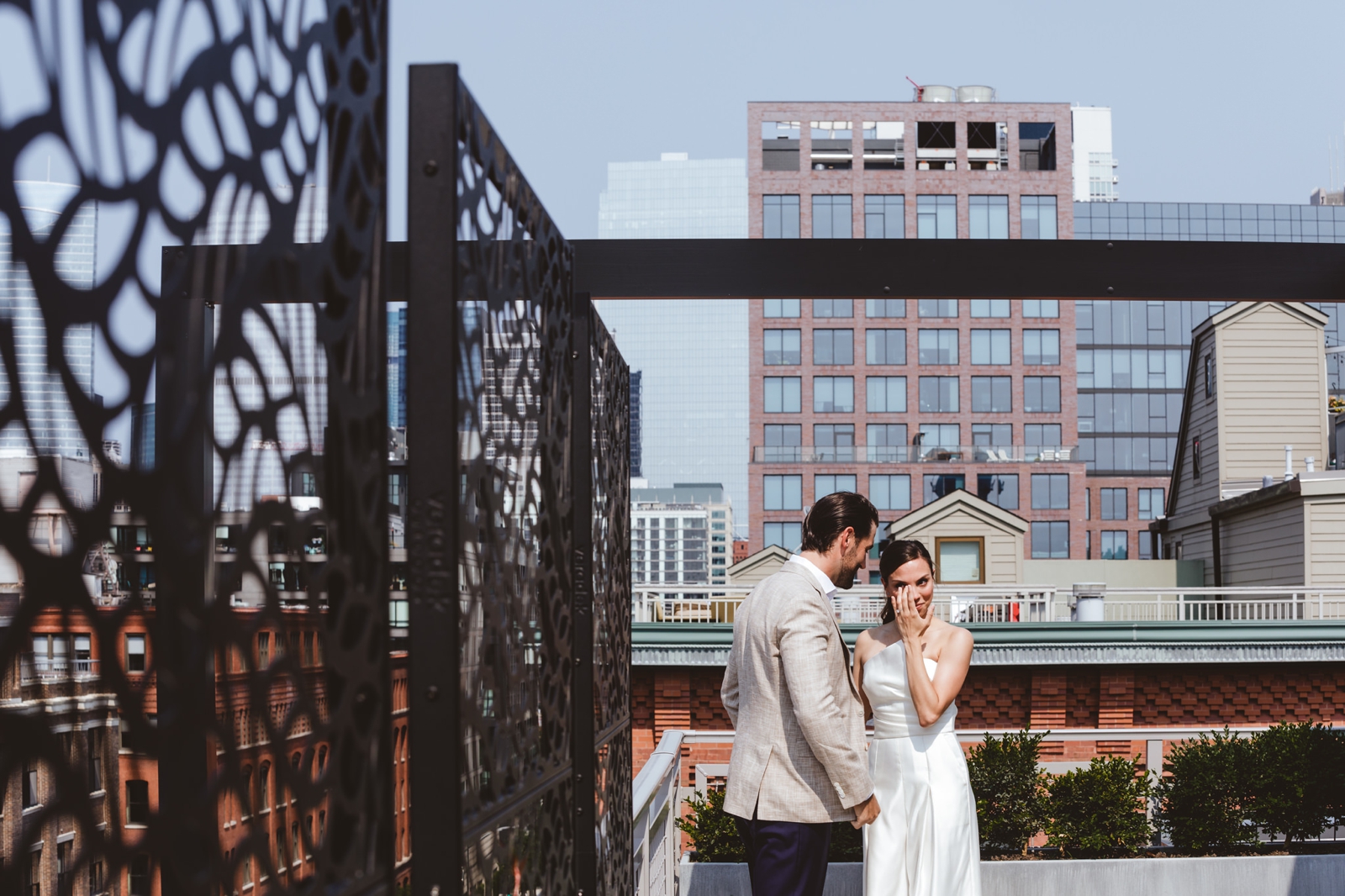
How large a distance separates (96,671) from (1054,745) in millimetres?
14731

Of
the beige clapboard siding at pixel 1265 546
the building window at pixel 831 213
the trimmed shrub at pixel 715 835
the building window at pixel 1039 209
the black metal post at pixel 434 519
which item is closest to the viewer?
the black metal post at pixel 434 519

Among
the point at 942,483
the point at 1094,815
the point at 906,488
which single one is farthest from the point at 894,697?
the point at 906,488

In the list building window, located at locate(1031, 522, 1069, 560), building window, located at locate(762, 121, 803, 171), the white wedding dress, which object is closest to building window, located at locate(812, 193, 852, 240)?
building window, located at locate(762, 121, 803, 171)

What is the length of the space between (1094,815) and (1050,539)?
5932cm

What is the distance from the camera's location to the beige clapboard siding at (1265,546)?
23.9 metres

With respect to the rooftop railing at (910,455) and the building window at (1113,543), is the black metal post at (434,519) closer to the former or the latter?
the rooftop railing at (910,455)

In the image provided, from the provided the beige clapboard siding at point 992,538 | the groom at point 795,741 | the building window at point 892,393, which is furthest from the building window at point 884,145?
the groom at point 795,741

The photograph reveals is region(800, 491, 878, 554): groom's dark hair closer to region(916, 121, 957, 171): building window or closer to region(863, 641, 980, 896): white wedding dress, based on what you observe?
region(863, 641, 980, 896): white wedding dress

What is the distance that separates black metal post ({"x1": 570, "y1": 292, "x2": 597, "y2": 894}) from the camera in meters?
3.78

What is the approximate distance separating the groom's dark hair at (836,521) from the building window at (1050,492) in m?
64.5

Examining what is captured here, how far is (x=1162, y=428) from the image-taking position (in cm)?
8988

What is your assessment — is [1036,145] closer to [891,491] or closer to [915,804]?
[891,491]

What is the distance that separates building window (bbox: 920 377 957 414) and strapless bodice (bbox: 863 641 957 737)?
208ft

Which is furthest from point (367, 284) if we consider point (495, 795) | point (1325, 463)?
point (1325, 463)
